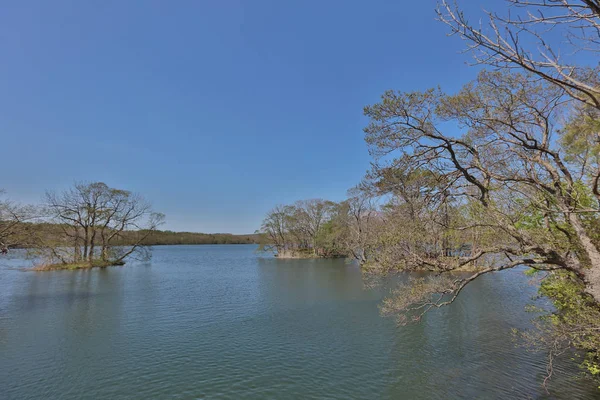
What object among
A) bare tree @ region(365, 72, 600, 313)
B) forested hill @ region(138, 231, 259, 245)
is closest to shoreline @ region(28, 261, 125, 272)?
bare tree @ region(365, 72, 600, 313)

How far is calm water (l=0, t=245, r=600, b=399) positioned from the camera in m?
7.61

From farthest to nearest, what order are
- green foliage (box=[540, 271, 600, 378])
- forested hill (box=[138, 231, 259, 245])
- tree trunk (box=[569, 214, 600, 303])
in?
forested hill (box=[138, 231, 259, 245]) → green foliage (box=[540, 271, 600, 378]) → tree trunk (box=[569, 214, 600, 303])

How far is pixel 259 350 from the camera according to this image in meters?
10.1

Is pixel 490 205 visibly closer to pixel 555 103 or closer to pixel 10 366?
pixel 555 103

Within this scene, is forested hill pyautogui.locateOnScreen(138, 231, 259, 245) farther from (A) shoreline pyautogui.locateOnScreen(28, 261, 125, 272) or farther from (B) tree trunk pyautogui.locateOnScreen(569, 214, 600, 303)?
(B) tree trunk pyautogui.locateOnScreen(569, 214, 600, 303)

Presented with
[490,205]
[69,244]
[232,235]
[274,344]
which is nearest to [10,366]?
[274,344]

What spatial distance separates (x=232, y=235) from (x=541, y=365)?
383 feet

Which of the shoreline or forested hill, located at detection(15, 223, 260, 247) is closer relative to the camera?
forested hill, located at detection(15, 223, 260, 247)

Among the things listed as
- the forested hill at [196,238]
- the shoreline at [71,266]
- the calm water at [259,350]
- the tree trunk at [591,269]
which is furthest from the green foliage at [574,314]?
the forested hill at [196,238]

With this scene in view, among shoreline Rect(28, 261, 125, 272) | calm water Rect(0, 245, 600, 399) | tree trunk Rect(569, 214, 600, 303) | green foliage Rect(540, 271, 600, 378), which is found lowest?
calm water Rect(0, 245, 600, 399)

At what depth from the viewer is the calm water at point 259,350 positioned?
761 centimetres

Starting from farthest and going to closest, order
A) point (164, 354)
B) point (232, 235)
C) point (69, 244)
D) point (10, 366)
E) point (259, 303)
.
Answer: point (232, 235) → point (69, 244) → point (259, 303) → point (164, 354) → point (10, 366)

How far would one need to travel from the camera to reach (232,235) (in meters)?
121

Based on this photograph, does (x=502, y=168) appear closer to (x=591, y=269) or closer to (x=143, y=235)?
(x=591, y=269)
